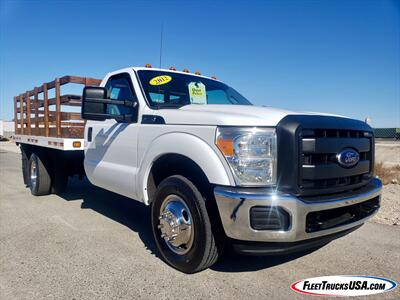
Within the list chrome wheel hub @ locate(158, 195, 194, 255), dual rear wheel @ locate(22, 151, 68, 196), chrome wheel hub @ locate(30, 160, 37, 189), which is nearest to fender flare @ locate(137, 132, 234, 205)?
chrome wheel hub @ locate(158, 195, 194, 255)

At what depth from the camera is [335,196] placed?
2.70 metres

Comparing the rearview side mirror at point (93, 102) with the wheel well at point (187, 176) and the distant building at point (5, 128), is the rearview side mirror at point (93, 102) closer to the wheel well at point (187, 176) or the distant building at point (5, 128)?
the wheel well at point (187, 176)

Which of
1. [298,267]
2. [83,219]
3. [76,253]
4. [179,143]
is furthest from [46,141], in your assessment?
[298,267]

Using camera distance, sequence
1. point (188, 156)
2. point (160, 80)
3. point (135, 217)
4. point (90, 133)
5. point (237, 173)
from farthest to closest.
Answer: point (135, 217) → point (90, 133) → point (160, 80) → point (188, 156) → point (237, 173)

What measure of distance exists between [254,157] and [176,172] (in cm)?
103

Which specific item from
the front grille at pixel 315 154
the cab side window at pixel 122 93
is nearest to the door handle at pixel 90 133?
the cab side window at pixel 122 93

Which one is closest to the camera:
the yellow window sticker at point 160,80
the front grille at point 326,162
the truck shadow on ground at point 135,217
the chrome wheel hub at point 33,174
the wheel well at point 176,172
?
the front grille at point 326,162

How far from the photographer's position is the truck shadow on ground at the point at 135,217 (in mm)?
3311

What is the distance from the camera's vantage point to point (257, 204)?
96.0 inches

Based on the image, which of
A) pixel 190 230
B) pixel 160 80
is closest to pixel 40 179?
pixel 160 80

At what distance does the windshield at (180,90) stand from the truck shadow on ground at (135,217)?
5.70 ft

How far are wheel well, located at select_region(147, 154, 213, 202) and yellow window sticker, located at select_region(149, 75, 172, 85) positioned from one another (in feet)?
3.70

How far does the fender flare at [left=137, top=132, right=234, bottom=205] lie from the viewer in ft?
8.54

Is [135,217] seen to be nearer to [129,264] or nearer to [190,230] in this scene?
[129,264]
